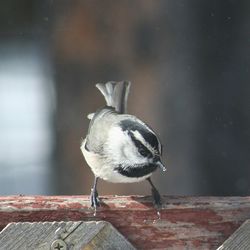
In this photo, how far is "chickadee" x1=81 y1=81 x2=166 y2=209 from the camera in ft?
10.8

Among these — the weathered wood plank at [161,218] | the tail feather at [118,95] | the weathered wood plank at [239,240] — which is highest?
the tail feather at [118,95]

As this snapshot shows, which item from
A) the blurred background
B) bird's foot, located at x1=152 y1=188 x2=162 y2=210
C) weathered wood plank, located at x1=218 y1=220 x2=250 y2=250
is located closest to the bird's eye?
bird's foot, located at x1=152 y1=188 x2=162 y2=210

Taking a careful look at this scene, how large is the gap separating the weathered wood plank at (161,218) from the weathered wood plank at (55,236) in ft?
0.17

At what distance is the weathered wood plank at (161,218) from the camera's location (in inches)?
107

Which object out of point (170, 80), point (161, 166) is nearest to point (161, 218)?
point (161, 166)

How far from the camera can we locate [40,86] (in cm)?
662

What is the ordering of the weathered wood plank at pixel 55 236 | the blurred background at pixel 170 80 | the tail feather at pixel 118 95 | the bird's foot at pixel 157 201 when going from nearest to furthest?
the weathered wood plank at pixel 55 236, the bird's foot at pixel 157 201, the tail feather at pixel 118 95, the blurred background at pixel 170 80

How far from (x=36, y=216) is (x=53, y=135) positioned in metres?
2.87

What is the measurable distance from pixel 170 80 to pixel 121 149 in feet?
4.06

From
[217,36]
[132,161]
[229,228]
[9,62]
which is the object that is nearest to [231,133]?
[217,36]

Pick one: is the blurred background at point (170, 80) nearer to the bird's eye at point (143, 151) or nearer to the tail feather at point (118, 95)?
the tail feather at point (118, 95)

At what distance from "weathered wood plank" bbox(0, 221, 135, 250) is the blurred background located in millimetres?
1897

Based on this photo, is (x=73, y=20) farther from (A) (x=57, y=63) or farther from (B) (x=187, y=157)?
(B) (x=187, y=157)

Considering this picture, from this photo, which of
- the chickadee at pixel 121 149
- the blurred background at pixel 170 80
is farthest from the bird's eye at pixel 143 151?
the blurred background at pixel 170 80
